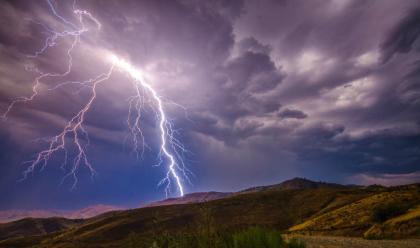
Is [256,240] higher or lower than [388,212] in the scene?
lower

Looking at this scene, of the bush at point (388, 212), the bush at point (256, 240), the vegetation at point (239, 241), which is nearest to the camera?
the vegetation at point (239, 241)

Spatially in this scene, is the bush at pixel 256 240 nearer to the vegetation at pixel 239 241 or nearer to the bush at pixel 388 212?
the vegetation at pixel 239 241

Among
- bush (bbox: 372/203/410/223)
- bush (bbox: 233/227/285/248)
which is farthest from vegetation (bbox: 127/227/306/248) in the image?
bush (bbox: 372/203/410/223)

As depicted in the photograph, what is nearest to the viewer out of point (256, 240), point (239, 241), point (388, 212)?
point (256, 240)

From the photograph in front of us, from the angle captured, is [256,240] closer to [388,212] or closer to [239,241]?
[239,241]

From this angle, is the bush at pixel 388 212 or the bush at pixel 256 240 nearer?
the bush at pixel 256 240

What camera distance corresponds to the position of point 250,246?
18.8ft

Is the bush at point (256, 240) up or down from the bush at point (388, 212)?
down

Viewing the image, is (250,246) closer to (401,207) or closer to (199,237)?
(199,237)

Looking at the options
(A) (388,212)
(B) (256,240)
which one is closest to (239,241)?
(B) (256,240)

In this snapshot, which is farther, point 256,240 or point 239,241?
point 239,241

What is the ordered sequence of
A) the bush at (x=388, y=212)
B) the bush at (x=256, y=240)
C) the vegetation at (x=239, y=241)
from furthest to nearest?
the bush at (x=388, y=212)
the bush at (x=256, y=240)
the vegetation at (x=239, y=241)

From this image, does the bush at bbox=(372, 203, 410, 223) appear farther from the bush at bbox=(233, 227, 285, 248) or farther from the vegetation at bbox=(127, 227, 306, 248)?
the bush at bbox=(233, 227, 285, 248)

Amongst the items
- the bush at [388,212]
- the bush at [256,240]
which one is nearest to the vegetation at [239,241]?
the bush at [256,240]
